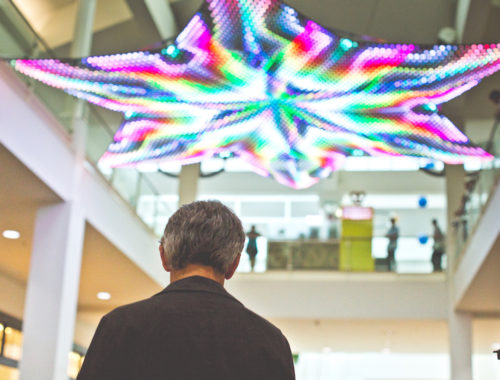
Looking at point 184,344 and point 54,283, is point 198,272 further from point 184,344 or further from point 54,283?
point 54,283

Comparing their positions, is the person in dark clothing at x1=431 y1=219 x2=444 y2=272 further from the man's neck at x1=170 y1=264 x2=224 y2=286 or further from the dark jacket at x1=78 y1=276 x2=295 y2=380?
the dark jacket at x1=78 y1=276 x2=295 y2=380

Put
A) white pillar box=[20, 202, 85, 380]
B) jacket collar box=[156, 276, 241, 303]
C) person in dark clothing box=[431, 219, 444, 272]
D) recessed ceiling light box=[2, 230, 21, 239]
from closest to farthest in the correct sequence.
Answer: jacket collar box=[156, 276, 241, 303] → white pillar box=[20, 202, 85, 380] → recessed ceiling light box=[2, 230, 21, 239] → person in dark clothing box=[431, 219, 444, 272]

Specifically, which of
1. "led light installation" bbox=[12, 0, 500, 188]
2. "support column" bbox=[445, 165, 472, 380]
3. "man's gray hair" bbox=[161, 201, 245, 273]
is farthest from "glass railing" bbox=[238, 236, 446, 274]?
"man's gray hair" bbox=[161, 201, 245, 273]

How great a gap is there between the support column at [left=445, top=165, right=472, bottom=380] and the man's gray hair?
15.8m

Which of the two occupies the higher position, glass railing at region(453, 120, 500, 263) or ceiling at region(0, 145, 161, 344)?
glass railing at region(453, 120, 500, 263)

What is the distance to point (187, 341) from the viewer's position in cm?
164

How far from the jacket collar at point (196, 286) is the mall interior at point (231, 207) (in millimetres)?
7685

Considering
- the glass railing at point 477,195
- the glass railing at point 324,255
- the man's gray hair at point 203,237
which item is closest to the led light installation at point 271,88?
the glass railing at point 477,195

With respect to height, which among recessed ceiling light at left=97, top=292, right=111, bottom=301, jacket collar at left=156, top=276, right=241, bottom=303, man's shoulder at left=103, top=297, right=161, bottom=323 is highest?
recessed ceiling light at left=97, top=292, right=111, bottom=301

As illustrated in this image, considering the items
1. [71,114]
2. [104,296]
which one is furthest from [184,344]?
[104,296]

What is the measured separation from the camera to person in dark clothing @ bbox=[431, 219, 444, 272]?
1819cm

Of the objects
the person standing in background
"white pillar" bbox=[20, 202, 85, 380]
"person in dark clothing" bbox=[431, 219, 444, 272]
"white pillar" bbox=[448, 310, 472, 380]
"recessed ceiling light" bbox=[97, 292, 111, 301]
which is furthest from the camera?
the person standing in background

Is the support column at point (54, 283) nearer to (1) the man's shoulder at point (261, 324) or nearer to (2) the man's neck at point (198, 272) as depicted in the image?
(2) the man's neck at point (198, 272)

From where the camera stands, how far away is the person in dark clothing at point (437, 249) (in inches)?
716
